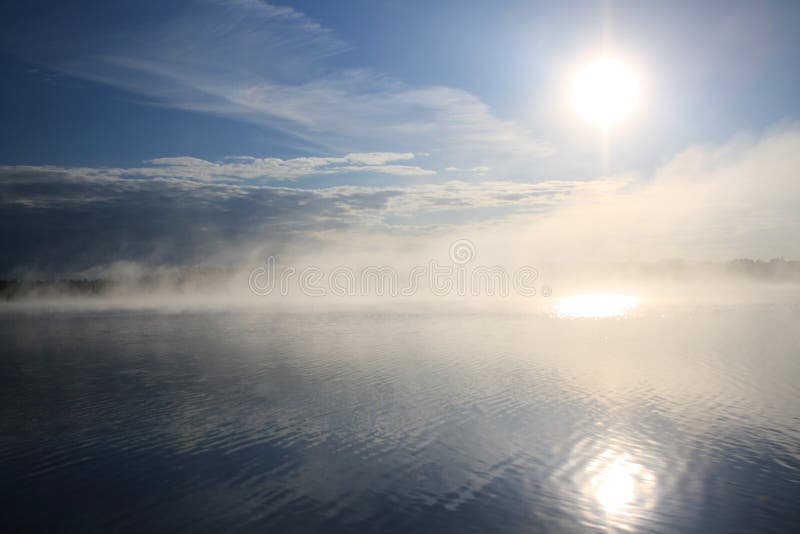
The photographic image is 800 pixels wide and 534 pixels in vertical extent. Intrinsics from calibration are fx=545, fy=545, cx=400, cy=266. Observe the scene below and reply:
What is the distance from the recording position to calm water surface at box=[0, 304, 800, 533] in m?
9.33

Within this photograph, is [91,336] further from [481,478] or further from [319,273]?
[319,273]

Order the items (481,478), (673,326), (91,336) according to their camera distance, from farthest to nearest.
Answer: (673,326), (91,336), (481,478)

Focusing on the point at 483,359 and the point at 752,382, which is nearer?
the point at 752,382

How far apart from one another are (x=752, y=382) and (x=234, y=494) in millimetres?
18818

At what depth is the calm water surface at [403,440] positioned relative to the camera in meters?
9.33

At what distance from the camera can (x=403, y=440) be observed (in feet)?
43.8

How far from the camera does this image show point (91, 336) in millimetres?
36781

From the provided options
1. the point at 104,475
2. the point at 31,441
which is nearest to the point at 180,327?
the point at 31,441

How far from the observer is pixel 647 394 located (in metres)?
18.6

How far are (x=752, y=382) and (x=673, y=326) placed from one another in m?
22.1

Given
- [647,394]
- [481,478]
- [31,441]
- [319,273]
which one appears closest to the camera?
[481,478]

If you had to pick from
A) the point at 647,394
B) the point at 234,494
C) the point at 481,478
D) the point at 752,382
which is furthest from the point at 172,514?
the point at 752,382

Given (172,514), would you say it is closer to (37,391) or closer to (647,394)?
(37,391)

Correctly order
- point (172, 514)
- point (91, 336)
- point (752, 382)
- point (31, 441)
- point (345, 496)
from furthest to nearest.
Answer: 1. point (91, 336)
2. point (752, 382)
3. point (31, 441)
4. point (345, 496)
5. point (172, 514)
